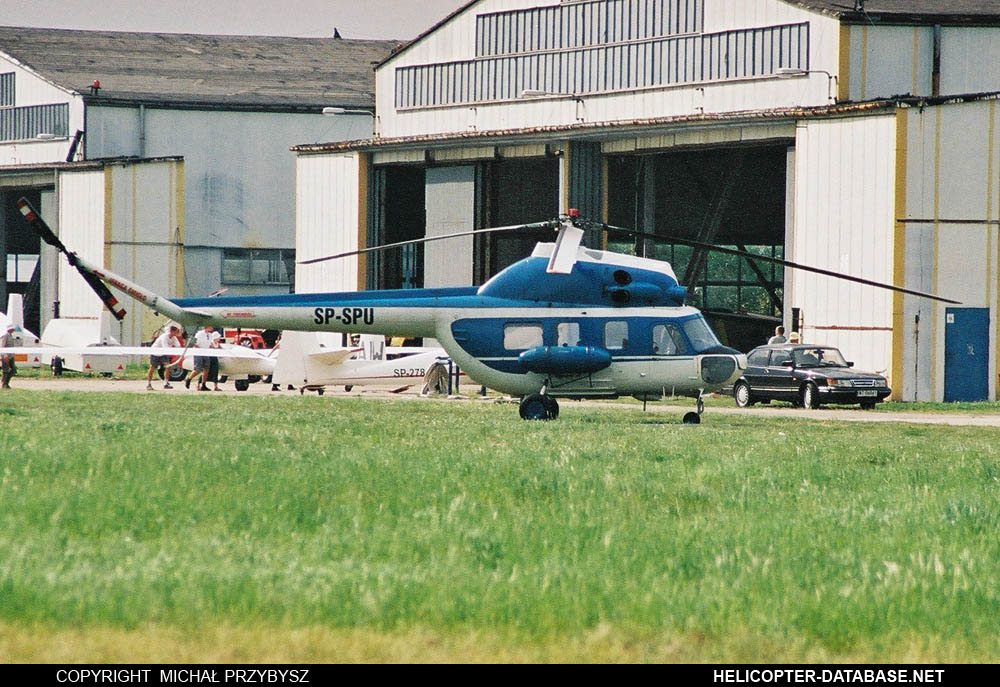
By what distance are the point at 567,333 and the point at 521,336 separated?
792 millimetres

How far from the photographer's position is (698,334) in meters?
25.5

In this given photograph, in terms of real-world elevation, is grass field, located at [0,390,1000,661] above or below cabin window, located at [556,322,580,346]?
below

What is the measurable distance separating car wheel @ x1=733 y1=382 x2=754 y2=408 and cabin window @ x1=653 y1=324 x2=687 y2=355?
998cm

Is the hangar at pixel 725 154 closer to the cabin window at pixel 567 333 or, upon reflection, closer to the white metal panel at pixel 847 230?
the white metal panel at pixel 847 230

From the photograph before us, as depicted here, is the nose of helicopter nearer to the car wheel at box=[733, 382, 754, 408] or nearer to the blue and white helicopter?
the blue and white helicopter

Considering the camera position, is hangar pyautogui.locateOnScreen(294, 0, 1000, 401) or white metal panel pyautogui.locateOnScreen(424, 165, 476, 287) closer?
hangar pyautogui.locateOnScreen(294, 0, 1000, 401)

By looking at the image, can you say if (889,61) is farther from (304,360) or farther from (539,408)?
(539,408)

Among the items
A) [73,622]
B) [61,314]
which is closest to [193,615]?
[73,622]

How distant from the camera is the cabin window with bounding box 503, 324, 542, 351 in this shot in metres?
25.2

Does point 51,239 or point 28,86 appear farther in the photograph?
point 28,86

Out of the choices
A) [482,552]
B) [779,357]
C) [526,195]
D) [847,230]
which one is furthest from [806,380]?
[482,552]

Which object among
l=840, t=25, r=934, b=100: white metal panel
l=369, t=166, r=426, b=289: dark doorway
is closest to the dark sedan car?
l=840, t=25, r=934, b=100: white metal panel

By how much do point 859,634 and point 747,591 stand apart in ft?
3.10

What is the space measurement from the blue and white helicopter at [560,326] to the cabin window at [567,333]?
2cm
